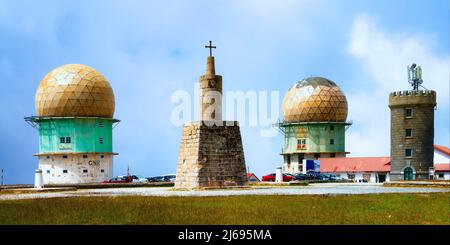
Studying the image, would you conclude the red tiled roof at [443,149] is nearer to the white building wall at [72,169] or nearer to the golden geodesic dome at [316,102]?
the golden geodesic dome at [316,102]

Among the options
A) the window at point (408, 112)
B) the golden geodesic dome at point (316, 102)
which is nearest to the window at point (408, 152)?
the window at point (408, 112)

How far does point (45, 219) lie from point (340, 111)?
226 ft

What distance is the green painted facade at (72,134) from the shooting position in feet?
229

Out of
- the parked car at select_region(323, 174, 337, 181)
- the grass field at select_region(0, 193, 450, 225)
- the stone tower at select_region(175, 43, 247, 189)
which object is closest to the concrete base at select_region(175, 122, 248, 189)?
the stone tower at select_region(175, 43, 247, 189)

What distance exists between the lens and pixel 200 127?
39.1 m

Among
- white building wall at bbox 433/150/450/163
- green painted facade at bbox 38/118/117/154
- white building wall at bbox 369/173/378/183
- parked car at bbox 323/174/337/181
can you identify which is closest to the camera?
green painted facade at bbox 38/118/117/154

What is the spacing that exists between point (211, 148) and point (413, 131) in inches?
1256

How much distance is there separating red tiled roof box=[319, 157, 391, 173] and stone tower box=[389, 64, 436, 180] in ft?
31.4

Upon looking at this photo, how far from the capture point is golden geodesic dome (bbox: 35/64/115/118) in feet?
223

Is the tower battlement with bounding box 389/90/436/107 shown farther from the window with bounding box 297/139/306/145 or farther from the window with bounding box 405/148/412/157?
the window with bounding box 297/139/306/145

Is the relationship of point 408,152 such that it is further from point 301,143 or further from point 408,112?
point 301,143

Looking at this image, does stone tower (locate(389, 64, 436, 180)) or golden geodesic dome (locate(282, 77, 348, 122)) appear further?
golden geodesic dome (locate(282, 77, 348, 122))
